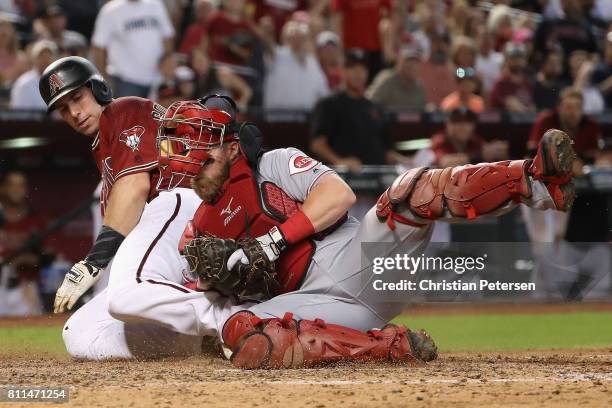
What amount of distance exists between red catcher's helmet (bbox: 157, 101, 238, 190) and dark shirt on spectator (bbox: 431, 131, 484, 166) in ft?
16.2

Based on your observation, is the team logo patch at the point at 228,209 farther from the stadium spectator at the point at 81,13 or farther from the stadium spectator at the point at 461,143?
the stadium spectator at the point at 81,13

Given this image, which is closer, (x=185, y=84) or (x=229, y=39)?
(x=185, y=84)

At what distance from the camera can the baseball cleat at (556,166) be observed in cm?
482

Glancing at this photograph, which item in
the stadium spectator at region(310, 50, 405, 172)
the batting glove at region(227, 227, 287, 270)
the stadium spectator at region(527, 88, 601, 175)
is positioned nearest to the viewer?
the batting glove at region(227, 227, 287, 270)

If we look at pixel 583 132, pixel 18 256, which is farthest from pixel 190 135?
pixel 583 132

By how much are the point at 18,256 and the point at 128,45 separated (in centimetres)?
243

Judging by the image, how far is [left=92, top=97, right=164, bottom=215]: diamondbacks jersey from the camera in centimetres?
591

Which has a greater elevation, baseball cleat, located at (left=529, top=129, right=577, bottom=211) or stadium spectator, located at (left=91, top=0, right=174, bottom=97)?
stadium spectator, located at (left=91, top=0, right=174, bottom=97)

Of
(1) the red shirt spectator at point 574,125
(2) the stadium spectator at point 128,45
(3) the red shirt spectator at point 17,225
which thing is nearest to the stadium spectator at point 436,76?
(1) the red shirt spectator at point 574,125

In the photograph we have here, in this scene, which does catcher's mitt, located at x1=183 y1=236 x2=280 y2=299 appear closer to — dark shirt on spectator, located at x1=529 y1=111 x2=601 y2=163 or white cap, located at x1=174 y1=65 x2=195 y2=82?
white cap, located at x1=174 y1=65 x2=195 y2=82

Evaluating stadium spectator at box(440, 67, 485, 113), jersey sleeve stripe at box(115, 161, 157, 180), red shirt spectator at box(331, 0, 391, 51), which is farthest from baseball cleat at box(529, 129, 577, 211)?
red shirt spectator at box(331, 0, 391, 51)

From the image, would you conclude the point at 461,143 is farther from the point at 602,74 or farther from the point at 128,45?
the point at 128,45

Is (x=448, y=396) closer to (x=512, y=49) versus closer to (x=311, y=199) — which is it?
(x=311, y=199)

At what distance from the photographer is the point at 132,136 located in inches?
234
